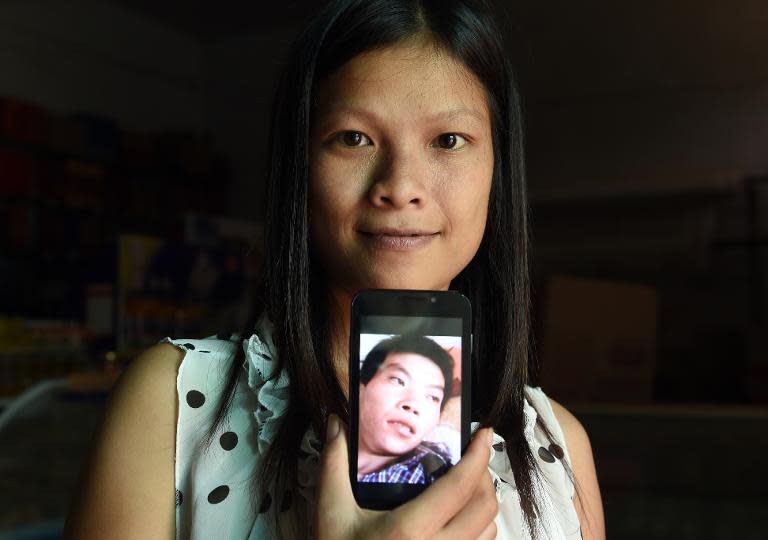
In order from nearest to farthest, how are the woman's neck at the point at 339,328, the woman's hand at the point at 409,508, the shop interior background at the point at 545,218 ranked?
the woman's hand at the point at 409,508 < the woman's neck at the point at 339,328 < the shop interior background at the point at 545,218

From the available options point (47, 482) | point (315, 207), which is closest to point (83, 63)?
point (47, 482)

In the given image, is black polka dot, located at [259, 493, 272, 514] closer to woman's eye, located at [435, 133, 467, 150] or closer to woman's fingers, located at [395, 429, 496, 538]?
woman's fingers, located at [395, 429, 496, 538]

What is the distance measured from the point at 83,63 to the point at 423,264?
5.24m

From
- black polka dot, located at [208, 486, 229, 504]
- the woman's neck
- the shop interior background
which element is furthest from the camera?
the shop interior background

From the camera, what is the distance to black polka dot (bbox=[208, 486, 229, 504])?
2.05 ft

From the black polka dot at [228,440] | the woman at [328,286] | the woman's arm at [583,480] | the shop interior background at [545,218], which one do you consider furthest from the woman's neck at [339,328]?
the shop interior background at [545,218]

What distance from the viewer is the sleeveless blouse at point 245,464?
0.62m

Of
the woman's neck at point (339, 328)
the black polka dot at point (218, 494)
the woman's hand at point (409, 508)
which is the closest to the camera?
the woman's hand at point (409, 508)

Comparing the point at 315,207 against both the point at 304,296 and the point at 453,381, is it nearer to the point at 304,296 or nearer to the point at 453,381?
the point at 304,296

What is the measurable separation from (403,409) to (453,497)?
73 mm

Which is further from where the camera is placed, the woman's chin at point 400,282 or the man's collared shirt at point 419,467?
the woman's chin at point 400,282

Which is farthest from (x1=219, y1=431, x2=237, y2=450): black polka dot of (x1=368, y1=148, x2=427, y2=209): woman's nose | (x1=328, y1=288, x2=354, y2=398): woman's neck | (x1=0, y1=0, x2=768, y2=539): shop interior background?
(x1=0, y1=0, x2=768, y2=539): shop interior background

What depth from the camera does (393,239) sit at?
25.8 inches

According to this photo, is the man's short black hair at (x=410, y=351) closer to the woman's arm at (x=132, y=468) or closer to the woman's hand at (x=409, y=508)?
the woman's hand at (x=409, y=508)
